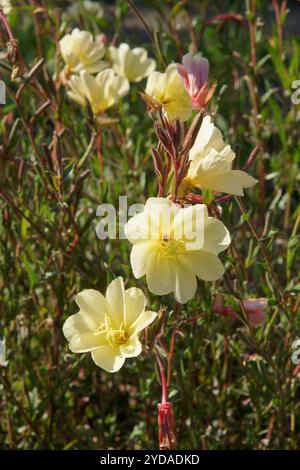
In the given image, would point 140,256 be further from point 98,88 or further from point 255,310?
point 98,88

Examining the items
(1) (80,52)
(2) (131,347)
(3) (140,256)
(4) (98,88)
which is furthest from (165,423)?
(1) (80,52)

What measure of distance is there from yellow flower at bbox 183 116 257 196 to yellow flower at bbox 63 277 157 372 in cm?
19

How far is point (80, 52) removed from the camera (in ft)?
5.79

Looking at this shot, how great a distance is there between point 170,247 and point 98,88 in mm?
618

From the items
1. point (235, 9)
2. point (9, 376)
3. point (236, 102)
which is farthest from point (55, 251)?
point (235, 9)

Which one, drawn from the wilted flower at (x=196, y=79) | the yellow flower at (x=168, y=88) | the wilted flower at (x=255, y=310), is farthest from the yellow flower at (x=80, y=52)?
the wilted flower at (x=255, y=310)

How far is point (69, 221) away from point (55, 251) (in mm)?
96

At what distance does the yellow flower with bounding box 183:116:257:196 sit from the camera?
1.14m

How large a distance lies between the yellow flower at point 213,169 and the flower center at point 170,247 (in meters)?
0.08

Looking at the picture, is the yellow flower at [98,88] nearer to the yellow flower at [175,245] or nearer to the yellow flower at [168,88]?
the yellow flower at [168,88]

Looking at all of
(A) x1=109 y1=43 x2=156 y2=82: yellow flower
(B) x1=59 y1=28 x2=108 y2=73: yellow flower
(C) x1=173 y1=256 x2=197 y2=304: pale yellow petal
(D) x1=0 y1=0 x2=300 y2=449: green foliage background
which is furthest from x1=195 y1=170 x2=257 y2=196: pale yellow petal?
(A) x1=109 y1=43 x2=156 y2=82: yellow flower

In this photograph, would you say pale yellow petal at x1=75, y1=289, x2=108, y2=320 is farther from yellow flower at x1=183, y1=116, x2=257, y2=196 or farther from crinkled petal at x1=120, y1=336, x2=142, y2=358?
yellow flower at x1=183, y1=116, x2=257, y2=196

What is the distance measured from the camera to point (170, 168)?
3.84ft

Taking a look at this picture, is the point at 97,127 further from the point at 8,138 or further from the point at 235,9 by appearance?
the point at 235,9
